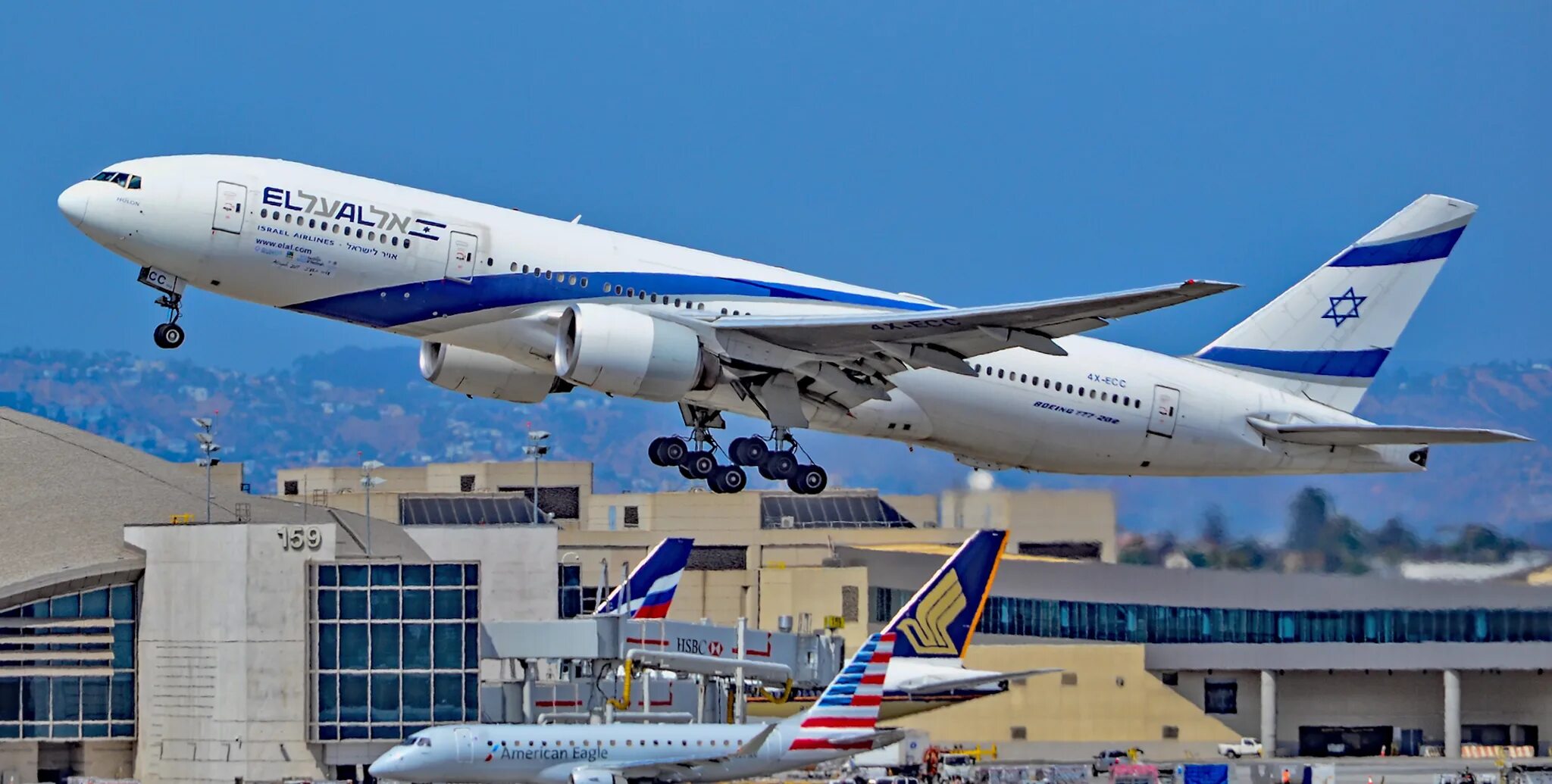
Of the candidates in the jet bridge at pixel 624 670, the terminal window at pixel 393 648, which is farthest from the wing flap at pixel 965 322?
Result: the terminal window at pixel 393 648

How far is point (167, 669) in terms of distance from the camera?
57656mm

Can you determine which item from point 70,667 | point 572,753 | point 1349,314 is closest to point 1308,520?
point 1349,314

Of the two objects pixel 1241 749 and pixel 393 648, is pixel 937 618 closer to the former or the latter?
pixel 393 648

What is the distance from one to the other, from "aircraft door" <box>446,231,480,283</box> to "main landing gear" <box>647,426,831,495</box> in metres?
6.07

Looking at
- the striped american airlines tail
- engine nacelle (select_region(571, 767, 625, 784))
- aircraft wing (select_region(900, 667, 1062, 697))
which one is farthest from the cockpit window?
aircraft wing (select_region(900, 667, 1062, 697))

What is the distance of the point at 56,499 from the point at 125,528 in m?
8.50

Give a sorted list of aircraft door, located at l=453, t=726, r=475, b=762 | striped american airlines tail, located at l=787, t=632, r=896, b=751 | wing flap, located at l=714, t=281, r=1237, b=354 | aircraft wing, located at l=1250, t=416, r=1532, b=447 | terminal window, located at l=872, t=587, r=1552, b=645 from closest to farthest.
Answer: wing flap, located at l=714, t=281, r=1237, b=354
aircraft wing, located at l=1250, t=416, r=1532, b=447
aircraft door, located at l=453, t=726, r=475, b=762
striped american airlines tail, located at l=787, t=632, r=896, b=751
terminal window, located at l=872, t=587, r=1552, b=645

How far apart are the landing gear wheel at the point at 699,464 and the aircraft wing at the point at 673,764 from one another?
Result: 19.6 ft

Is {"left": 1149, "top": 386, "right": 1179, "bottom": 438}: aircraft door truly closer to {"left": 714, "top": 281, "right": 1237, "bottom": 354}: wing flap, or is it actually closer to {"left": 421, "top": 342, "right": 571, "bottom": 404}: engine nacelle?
{"left": 714, "top": 281, "right": 1237, "bottom": 354}: wing flap

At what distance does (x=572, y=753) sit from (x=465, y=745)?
2265 mm

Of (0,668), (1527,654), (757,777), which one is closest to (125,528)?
(0,668)

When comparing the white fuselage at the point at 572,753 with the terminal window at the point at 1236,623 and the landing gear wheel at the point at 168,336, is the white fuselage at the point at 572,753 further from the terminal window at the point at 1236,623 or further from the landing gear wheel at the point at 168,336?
the terminal window at the point at 1236,623

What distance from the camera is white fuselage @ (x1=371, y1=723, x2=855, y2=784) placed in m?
45.8

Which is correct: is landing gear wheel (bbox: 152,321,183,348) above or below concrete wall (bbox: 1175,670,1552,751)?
above
